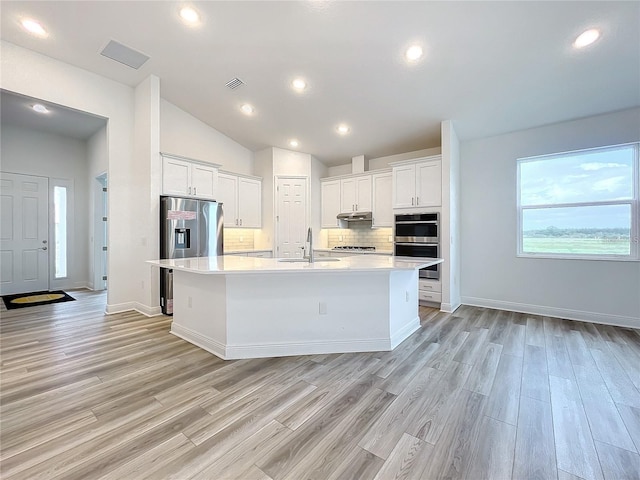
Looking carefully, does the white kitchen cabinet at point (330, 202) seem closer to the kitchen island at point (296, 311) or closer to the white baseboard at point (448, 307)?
the white baseboard at point (448, 307)

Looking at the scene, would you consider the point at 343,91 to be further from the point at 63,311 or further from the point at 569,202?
the point at 63,311

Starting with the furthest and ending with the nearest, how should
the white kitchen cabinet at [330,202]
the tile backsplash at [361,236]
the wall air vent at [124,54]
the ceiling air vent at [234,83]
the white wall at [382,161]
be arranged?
1. the white kitchen cabinet at [330,202]
2. the tile backsplash at [361,236]
3. the white wall at [382,161]
4. the ceiling air vent at [234,83]
5. the wall air vent at [124,54]

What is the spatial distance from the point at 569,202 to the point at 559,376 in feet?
9.70

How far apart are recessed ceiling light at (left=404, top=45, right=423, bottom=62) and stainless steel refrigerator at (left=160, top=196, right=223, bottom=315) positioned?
362 cm

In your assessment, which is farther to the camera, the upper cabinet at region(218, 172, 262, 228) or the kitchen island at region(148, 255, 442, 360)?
the upper cabinet at region(218, 172, 262, 228)

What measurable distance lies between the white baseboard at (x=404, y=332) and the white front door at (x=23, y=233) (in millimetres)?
7125

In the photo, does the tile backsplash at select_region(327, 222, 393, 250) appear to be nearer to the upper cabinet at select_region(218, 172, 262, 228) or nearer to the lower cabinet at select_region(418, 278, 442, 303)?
the lower cabinet at select_region(418, 278, 442, 303)

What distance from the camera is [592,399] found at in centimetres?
208

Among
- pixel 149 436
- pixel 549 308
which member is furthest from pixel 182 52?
pixel 549 308

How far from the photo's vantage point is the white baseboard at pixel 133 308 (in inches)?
164

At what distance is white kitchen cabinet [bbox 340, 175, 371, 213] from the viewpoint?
5.65 m

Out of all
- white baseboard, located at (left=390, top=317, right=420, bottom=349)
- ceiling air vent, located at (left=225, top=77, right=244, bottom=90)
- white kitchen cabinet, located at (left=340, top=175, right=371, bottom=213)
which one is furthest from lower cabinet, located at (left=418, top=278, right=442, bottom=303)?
ceiling air vent, located at (left=225, top=77, right=244, bottom=90)

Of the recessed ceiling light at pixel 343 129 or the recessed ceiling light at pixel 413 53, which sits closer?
the recessed ceiling light at pixel 413 53

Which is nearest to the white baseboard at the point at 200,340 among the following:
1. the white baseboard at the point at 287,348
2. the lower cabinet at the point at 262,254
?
the white baseboard at the point at 287,348
